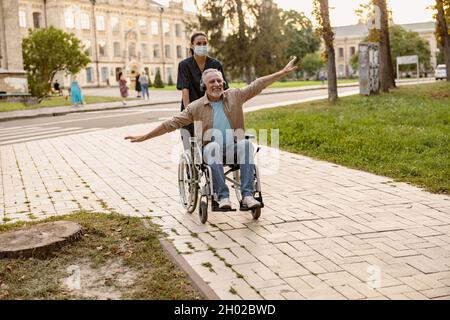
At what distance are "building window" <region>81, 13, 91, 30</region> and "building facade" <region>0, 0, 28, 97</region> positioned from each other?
42.8 metres

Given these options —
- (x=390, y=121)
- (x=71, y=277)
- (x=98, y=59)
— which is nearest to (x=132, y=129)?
(x=390, y=121)

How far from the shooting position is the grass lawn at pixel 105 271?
4.16 m

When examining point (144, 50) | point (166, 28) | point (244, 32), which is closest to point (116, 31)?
point (144, 50)

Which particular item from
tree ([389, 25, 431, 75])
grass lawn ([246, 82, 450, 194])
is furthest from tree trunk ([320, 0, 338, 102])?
tree ([389, 25, 431, 75])

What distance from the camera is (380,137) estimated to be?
1108 centimetres

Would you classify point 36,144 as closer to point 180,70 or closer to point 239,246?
point 180,70

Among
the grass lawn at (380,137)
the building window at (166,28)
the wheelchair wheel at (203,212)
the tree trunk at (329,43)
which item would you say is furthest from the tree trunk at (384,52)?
the building window at (166,28)

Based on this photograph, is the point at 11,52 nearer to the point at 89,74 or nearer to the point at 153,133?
the point at 153,133

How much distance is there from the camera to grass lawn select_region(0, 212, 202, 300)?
13.7 feet

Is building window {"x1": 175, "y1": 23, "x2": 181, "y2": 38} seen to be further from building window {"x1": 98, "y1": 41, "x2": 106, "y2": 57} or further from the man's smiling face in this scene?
the man's smiling face

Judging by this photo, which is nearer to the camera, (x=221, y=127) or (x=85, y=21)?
(x=221, y=127)

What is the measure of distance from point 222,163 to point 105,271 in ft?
5.88

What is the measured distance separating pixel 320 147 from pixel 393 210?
481cm

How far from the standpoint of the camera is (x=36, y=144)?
45.7 ft
